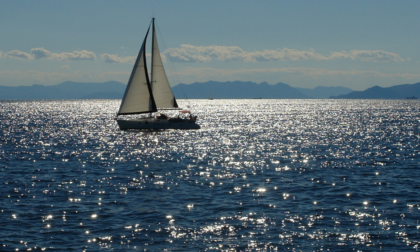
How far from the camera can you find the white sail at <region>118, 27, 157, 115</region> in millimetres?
66375

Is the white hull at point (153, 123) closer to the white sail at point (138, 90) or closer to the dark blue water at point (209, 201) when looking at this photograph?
the white sail at point (138, 90)

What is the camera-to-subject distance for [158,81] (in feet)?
229

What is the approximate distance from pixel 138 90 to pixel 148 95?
1886 millimetres

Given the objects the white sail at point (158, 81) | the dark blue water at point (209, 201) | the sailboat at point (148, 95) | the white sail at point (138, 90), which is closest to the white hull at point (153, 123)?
the sailboat at point (148, 95)

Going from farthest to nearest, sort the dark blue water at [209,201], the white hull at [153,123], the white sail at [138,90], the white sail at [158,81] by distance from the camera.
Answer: the white hull at [153,123], the white sail at [158,81], the white sail at [138,90], the dark blue water at [209,201]

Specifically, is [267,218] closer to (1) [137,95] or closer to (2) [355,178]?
(2) [355,178]

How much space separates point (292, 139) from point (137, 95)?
2519 cm

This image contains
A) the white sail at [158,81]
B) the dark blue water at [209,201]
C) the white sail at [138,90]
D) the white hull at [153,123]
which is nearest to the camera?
the dark blue water at [209,201]

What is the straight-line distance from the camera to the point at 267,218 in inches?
893

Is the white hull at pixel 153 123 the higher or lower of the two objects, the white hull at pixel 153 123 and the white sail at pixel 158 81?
the lower

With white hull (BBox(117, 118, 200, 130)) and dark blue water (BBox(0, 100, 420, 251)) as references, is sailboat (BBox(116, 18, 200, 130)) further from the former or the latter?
dark blue water (BBox(0, 100, 420, 251))

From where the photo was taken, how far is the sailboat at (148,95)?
6656 centimetres

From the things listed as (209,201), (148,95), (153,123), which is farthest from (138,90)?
(209,201)

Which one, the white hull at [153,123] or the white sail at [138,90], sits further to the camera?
the white hull at [153,123]
